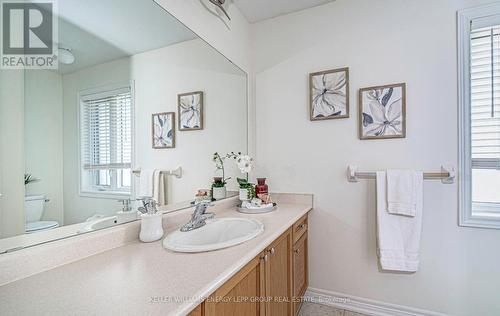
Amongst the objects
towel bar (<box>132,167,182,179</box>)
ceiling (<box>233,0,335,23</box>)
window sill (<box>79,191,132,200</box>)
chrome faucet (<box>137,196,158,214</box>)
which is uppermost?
ceiling (<box>233,0,335,23</box>)

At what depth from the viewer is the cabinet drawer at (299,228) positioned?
61.9 inches

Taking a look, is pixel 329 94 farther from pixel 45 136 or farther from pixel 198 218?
pixel 45 136

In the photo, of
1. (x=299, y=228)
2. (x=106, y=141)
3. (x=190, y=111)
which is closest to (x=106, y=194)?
(x=106, y=141)

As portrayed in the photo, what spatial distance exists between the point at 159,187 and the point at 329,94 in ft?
4.70

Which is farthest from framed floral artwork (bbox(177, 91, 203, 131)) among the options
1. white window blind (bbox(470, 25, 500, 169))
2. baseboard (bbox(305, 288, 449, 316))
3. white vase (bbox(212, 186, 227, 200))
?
white window blind (bbox(470, 25, 500, 169))

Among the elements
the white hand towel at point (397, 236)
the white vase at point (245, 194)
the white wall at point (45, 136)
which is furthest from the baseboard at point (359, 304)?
the white wall at point (45, 136)

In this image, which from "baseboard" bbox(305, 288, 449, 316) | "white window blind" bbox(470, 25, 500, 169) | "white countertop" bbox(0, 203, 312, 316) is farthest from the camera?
"baseboard" bbox(305, 288, 449, 316)

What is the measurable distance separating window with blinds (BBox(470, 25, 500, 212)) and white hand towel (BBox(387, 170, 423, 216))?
1.23ft

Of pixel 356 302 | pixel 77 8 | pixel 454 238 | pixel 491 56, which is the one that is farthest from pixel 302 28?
pixel 356 302

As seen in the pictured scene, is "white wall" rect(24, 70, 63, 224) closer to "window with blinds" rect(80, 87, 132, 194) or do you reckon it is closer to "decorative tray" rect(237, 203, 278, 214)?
"window with blinds" rect(80, 87, 132, 194)

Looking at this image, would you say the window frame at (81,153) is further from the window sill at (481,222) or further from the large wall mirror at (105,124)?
the window sill at (481,222)

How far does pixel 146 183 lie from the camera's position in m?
1.15

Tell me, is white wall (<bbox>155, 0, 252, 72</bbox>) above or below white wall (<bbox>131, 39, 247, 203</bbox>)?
above

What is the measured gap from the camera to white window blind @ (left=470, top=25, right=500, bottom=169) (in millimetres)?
1512
